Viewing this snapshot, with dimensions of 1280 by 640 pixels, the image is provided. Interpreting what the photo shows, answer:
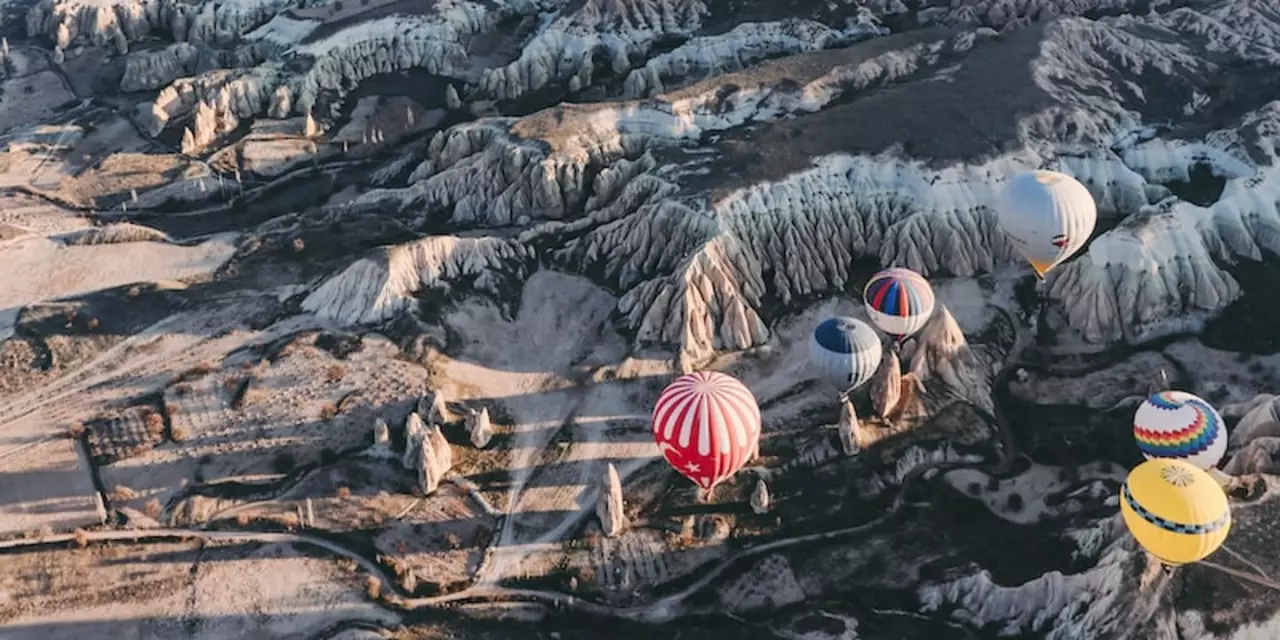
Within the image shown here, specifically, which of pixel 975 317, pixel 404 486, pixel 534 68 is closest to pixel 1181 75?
pixel 975 317

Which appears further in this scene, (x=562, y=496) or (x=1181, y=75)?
(x=1181, y=75)

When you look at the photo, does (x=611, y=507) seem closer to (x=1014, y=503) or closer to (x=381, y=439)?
(x=381, y=439)

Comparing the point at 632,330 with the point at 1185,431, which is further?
the point at 632,330

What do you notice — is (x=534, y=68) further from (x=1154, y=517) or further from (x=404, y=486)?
(x=1154, y=517)

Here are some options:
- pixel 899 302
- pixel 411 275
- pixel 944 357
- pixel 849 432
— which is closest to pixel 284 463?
pixel 411 275

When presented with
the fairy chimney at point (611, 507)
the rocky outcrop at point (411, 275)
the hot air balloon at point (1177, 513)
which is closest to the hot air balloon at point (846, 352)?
the fairy chimney at point (611, 507)
